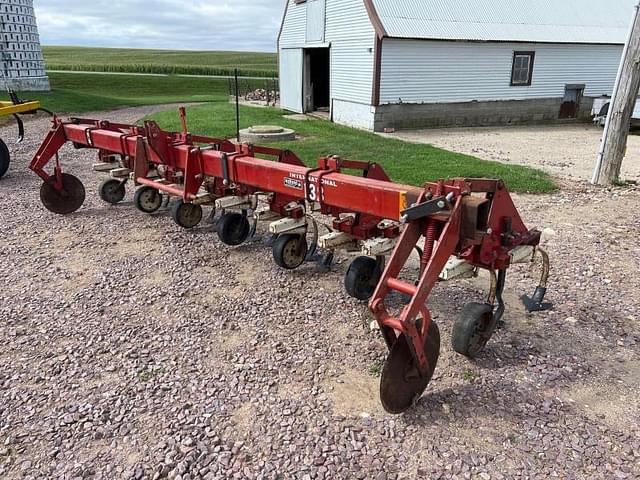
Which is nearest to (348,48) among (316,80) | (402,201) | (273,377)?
(316,80)

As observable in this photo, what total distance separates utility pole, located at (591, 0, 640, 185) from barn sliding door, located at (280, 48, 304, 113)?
14.0 metres

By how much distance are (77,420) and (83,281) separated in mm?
2193

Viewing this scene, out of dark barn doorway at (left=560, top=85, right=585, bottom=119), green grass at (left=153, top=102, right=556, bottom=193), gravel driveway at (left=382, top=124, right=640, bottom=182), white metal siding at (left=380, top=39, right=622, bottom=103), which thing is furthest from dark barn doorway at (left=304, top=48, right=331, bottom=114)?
dark barn doorway at (left=560, top=85, right=585, bottom=119)

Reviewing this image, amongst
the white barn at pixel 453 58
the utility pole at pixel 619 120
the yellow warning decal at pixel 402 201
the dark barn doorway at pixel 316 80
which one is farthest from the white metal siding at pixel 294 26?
the yellow warning decal at pixel 402 201

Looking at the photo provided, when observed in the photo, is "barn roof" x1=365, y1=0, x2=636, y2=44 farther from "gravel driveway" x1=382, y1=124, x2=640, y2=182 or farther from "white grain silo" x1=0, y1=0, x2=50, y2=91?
"white grain silo" x1=0, y1=0, x2=50, y2=91

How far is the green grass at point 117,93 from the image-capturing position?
24.0 meters

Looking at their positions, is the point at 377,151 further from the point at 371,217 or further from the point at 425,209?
the point at 425,209

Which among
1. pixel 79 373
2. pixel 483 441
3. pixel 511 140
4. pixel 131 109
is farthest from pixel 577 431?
pixel 131 109

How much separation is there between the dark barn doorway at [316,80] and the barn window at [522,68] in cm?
725

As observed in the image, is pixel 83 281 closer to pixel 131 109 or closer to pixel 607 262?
pixel 607 262

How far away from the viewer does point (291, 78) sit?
2228cm

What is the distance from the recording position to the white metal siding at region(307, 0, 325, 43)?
1923 centimetres

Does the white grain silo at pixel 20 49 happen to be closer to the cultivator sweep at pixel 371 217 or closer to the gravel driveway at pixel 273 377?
the cultivator sweep at pixel 371 217

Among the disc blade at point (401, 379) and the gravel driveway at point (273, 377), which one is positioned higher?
the disc blade at point (401, 379)
